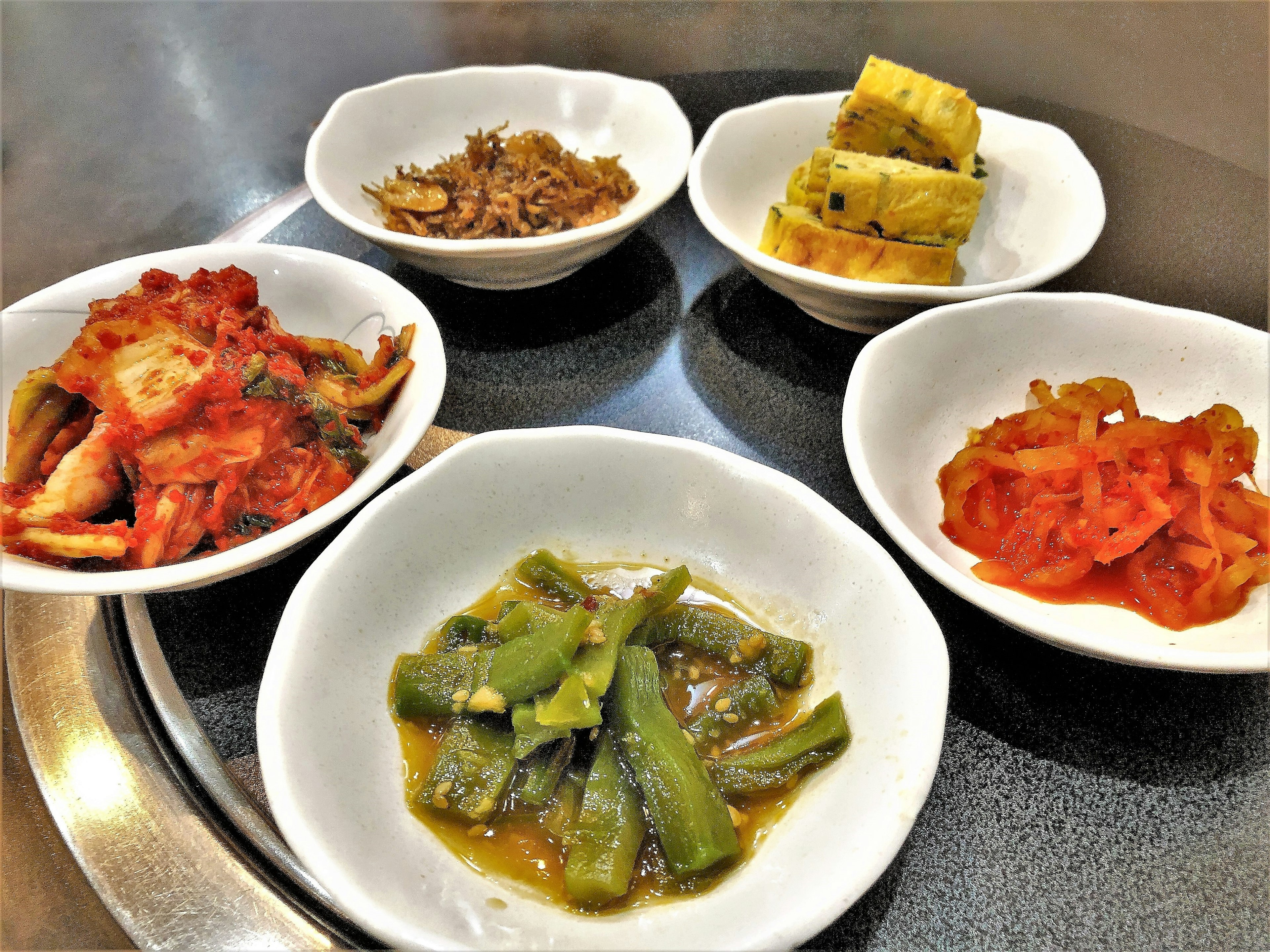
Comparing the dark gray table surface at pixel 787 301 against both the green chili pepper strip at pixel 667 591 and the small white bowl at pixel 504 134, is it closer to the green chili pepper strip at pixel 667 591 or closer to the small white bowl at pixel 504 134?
the small white bowl at pixel 504 134

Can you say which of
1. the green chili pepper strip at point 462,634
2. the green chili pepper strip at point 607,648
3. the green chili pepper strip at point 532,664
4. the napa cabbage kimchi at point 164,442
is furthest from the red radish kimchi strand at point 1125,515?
the napa cabbage kimchi at point 164,442

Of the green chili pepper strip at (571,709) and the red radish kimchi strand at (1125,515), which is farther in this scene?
the red radish kimchi strand at (1125,515)

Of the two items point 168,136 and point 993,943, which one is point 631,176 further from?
point 993,943

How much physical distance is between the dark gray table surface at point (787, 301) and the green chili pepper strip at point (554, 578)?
49cm

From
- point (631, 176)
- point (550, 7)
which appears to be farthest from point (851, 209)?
point (550, 7)

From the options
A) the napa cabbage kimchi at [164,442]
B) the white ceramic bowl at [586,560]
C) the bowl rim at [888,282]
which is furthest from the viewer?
the bowl rim at [888,282]

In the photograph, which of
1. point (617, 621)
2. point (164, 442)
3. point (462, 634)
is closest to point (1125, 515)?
point (617, 621)

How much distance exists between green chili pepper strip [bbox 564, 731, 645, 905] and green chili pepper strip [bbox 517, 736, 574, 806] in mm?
42

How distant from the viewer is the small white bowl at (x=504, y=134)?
5.80 ft

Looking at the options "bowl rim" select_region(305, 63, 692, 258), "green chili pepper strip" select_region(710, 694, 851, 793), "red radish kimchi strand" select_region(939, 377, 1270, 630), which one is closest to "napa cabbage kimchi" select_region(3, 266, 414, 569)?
"bowl rim" select_region(305, 63, 692, 258)

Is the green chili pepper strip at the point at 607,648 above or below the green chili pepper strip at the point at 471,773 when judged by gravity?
above

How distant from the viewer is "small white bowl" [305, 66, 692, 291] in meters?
1.77

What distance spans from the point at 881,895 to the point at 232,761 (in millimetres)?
993

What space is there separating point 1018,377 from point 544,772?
129 cm
